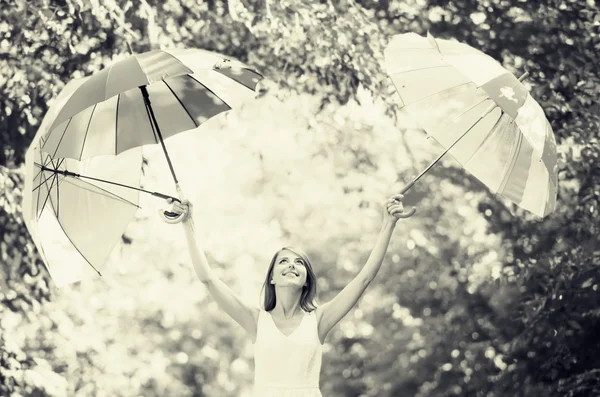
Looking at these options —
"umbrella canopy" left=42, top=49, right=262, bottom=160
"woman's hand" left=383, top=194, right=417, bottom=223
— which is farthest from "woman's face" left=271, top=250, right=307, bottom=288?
"umbrella canopy" left=42, top=49, right=262, bottom=160

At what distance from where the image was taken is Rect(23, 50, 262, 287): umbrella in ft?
8.80

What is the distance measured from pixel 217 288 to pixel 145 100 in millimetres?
717

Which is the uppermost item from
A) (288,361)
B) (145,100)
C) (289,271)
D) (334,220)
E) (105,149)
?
(145,100)

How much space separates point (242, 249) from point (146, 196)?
589mm

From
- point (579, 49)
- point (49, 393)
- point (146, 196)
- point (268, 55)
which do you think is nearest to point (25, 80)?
point (146, 196)

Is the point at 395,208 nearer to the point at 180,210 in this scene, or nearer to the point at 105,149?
the point at 180,210

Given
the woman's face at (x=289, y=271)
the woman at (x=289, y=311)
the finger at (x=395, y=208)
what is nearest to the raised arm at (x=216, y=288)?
the woman at (x=289, y=311)

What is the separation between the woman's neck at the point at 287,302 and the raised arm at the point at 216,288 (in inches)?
2.7

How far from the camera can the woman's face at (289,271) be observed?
2.61 metres

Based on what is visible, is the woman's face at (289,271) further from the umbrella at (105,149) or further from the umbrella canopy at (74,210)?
the umbrella canopy at (74,210)

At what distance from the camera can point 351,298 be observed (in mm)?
2584

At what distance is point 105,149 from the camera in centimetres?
294

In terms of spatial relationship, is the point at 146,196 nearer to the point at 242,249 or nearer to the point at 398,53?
the point at 242,249

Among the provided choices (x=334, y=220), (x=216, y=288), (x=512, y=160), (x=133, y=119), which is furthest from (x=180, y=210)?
(x=334, y=220)
